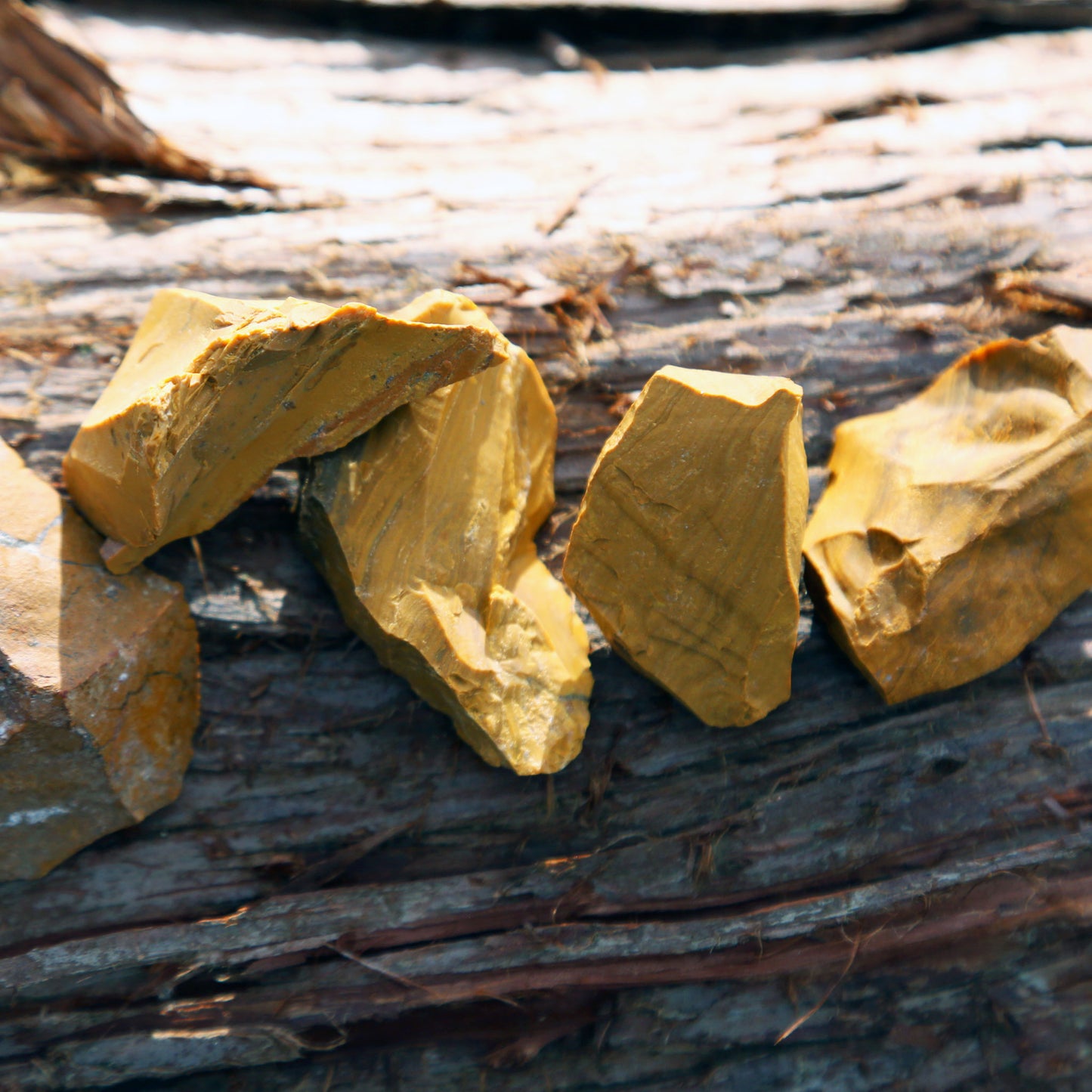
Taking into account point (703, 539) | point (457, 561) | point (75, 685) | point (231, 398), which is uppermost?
point (231, 398)

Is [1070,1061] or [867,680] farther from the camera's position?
[1070,1061]

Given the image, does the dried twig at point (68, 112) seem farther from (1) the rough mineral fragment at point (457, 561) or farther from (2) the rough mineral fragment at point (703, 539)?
(2) the rough mineral fragment at point (703, 539)

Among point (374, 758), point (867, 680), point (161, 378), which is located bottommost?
point (374, 758)

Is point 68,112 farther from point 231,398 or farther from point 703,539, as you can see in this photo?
point 703,539

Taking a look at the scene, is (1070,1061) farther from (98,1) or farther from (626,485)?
(98,1)

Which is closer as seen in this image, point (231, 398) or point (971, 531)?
point (231, 398)

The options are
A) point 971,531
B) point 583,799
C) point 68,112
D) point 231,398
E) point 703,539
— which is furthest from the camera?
point 68,112

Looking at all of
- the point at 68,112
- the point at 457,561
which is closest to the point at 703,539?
the point at 457,561

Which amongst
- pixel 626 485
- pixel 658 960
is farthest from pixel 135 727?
pixel 658 960
